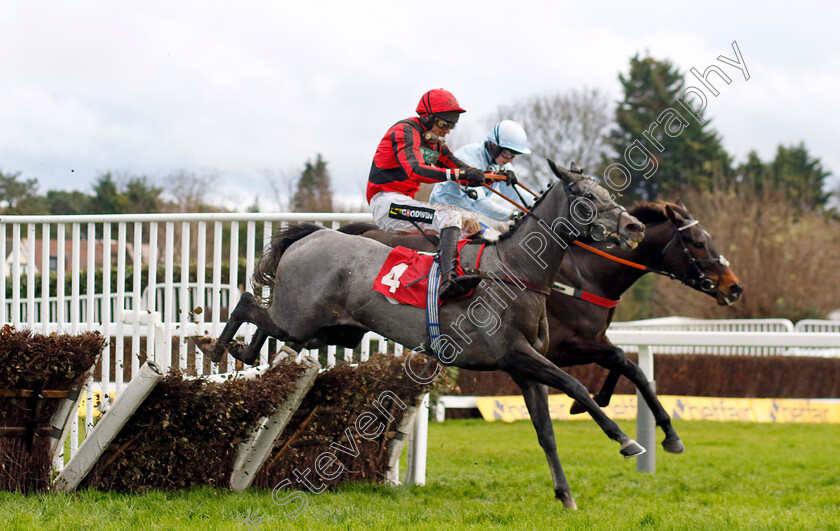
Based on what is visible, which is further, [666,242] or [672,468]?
[672,468]

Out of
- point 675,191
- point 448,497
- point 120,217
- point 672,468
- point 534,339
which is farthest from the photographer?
point 675,191

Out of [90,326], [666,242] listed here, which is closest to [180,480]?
[90,326]

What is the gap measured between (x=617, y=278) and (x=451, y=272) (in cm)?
169

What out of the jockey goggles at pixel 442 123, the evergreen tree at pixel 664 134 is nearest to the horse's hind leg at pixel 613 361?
the jockey goggles at pixel 442 123

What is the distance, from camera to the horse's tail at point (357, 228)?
625 cm

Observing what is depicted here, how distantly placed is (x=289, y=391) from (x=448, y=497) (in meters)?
1.49

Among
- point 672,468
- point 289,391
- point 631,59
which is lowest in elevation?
point 672,468

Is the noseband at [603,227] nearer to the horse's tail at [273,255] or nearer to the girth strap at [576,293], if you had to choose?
the girth strap at [576,293]

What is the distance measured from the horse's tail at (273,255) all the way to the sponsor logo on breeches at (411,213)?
20.9 inches

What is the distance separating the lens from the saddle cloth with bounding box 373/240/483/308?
529 cm

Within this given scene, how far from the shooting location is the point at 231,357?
601cm

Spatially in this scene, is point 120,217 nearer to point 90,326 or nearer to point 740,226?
point 90,326

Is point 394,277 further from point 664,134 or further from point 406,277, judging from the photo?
point 664,134

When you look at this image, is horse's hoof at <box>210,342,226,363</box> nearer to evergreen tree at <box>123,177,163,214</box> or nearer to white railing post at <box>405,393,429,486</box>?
white railing post at <box>405,393,429,486</box>
